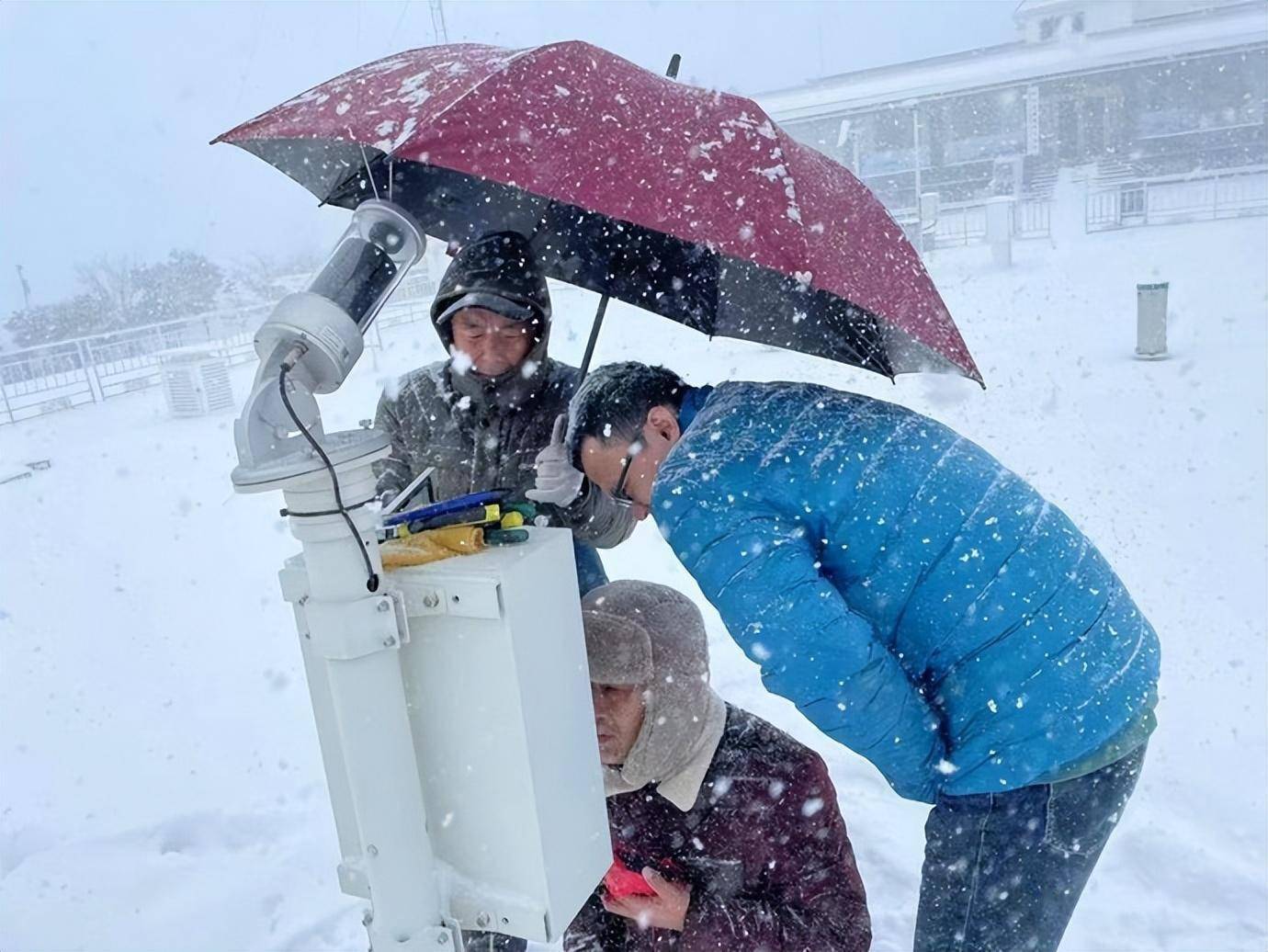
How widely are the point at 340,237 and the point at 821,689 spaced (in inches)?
42.2

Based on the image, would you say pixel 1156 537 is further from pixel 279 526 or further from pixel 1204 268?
pixel 1204 268

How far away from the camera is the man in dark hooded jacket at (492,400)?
247 cm

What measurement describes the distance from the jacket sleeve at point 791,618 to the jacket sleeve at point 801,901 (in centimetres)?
27

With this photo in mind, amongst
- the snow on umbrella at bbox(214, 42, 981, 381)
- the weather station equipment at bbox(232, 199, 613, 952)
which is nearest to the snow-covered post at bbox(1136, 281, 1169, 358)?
the snow on umbrella at bbox(214, 42, 981, 381)

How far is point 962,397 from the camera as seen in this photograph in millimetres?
9359

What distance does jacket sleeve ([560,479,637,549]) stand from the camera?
2568 millimetres

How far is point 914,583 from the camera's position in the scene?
1.76m

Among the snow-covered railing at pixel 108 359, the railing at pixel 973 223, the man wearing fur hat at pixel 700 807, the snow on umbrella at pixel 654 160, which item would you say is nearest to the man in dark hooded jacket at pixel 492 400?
the snow on umbrella at pixel 654 160

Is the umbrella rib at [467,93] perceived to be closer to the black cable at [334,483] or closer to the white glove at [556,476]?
the black cable at [334,483]

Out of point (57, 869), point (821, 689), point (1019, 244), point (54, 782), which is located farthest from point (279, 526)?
point (1019, 244)

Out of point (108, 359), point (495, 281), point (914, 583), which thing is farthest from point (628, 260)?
point (108, 359)

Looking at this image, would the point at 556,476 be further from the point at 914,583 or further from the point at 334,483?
the point at 334,483

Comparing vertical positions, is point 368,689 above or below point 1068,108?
below

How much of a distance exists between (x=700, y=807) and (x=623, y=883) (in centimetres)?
23
